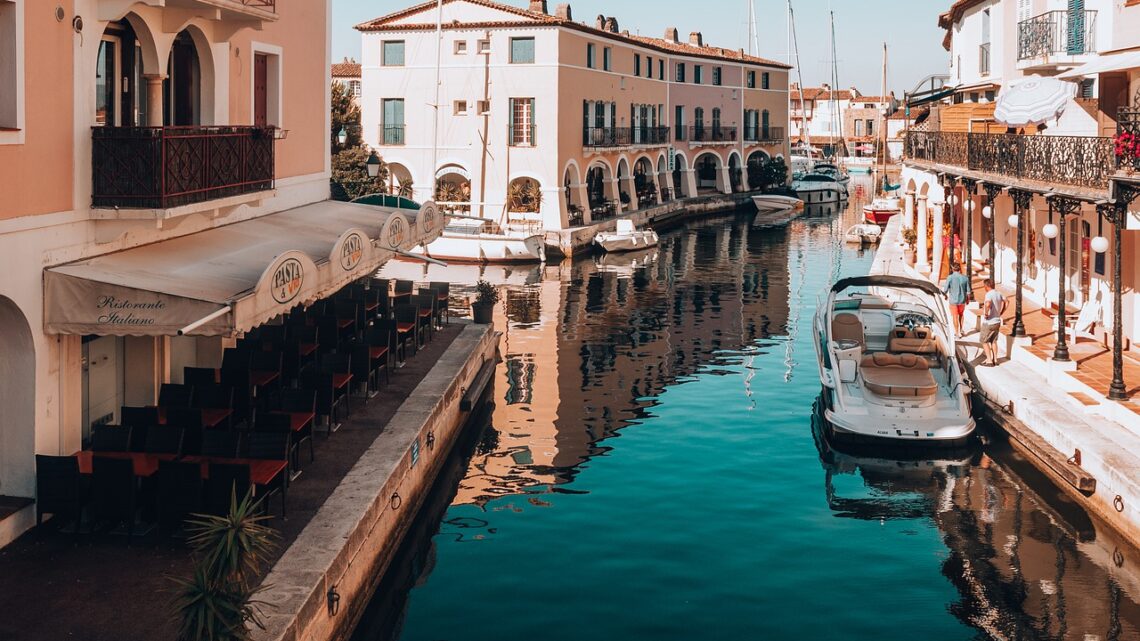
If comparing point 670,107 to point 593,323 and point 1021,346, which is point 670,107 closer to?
point 593,323

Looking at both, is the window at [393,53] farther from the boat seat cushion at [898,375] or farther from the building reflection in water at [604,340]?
the boat seat cushion at [898,375]

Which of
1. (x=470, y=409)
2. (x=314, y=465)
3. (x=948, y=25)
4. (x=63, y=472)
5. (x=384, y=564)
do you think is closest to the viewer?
(x=63, y=472)

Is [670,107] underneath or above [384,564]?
above

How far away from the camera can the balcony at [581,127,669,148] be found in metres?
58.5

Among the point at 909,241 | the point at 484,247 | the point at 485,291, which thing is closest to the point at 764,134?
the point at 909,241

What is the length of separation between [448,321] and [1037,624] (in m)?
16.7

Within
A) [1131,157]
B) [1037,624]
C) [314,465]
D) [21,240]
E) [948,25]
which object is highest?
[948,25]

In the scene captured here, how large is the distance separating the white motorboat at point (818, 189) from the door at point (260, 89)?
205 feet

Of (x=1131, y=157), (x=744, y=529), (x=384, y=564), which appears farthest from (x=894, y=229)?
(x=384, y=564)

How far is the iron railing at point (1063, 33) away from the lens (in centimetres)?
2705

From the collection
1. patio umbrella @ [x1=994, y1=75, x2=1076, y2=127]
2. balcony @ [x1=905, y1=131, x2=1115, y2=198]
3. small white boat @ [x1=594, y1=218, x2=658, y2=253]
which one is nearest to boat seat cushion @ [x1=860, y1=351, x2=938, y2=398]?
balcony @ [x1=905, y1=131, x2=1115, y2=198]

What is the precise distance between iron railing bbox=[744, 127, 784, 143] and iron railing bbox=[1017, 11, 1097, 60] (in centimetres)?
5614

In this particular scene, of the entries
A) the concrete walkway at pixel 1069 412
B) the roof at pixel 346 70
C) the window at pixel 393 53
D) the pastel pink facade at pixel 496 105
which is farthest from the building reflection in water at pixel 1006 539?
the roof at pixel 346 70

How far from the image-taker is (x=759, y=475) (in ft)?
61.1
